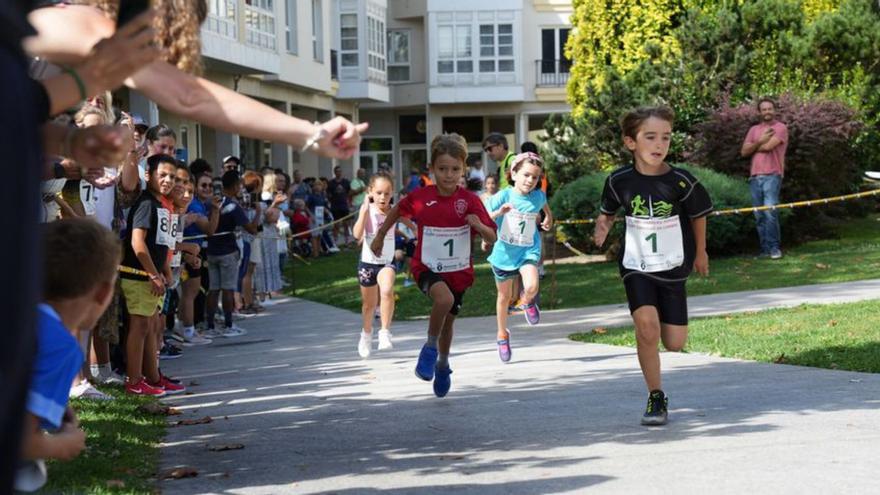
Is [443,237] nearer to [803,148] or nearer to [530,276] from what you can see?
[530,276]

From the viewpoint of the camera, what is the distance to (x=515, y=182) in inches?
532

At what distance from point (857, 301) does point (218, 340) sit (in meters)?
6.86

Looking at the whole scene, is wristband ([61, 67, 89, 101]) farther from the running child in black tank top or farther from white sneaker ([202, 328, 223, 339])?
white sneaker ([202, 328, 223, 339])

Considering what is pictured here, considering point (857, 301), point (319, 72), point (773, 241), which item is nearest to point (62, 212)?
point (857, 301)

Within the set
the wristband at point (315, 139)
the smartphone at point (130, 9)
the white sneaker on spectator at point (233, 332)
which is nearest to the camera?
the smartphone at point (130, 9)

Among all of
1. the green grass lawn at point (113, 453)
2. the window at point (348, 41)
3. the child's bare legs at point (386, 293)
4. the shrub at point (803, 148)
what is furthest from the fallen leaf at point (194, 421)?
the window at point (348, 41)

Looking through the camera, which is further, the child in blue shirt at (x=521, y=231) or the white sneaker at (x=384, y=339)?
the child in blue shirt at (x=521, y=231)

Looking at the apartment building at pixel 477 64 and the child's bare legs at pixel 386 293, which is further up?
the apartment building at pixel 477 64

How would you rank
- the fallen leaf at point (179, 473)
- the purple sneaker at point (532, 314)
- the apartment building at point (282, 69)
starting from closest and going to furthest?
the fallen leaf at point (179, 473) < the purple sneaker at point (532, 314) < the apartment building at point (282, 69)

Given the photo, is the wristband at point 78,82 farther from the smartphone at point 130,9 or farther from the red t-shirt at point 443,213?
the red t-shirt at point 443,213

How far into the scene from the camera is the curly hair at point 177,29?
3.81 metres

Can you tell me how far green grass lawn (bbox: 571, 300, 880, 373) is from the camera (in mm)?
Answer: 10023

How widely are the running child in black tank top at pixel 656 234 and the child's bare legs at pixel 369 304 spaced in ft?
14.2

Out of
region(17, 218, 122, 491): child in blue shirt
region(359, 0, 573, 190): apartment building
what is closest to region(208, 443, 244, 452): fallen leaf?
region(17, 218, 122, 491): child in blue shirt
